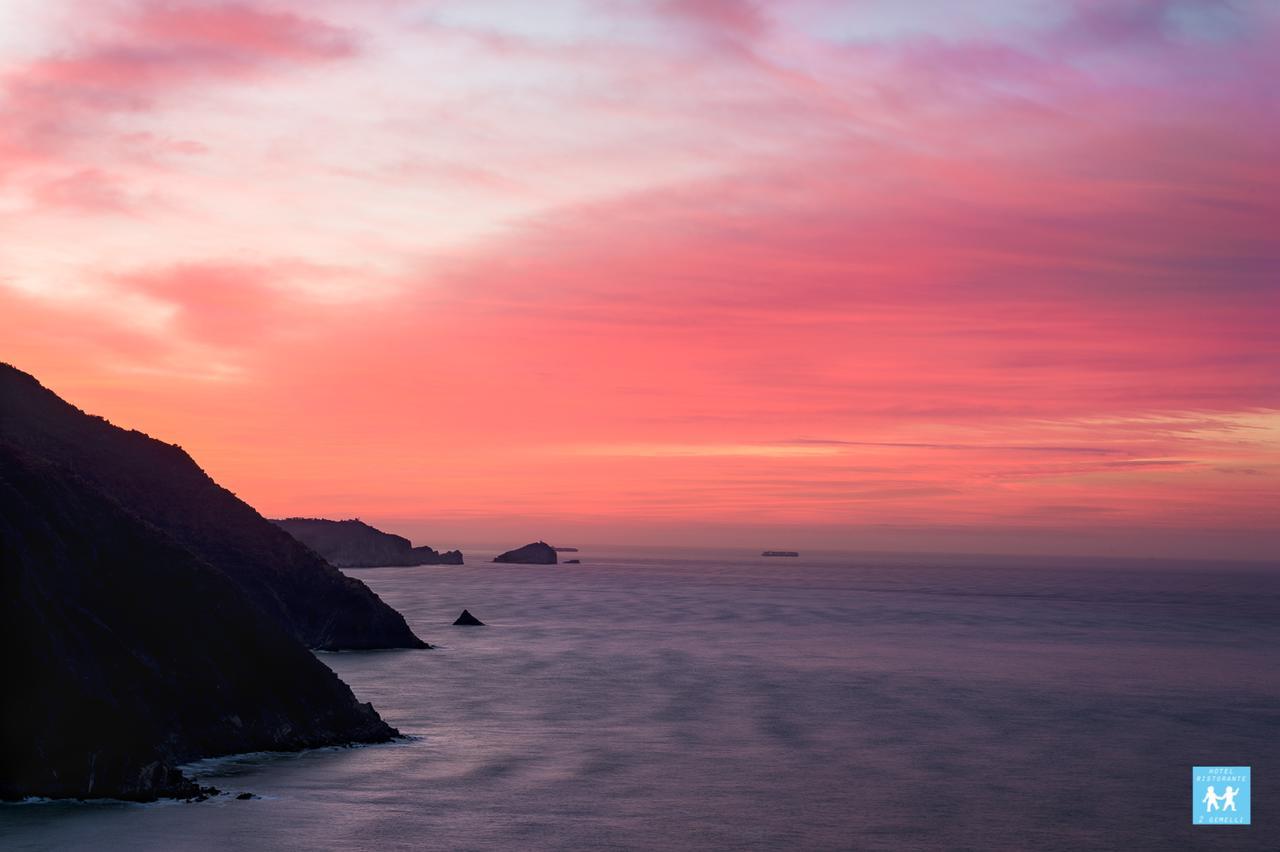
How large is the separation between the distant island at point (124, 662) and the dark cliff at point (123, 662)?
0.14 ft

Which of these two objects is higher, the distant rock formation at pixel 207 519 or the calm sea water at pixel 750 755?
the distant rock formation at pixel 207 519

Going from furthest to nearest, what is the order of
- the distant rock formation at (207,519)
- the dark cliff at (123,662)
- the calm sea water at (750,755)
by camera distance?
the distant rock formation at (207,519) → the dark cliff at (123,662) → the calm sea water at (750,755)

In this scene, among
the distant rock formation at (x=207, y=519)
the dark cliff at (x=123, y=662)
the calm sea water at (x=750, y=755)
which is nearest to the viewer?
the calm sea water at (x=750, y=755)

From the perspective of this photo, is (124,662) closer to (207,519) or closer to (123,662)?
(123,662)

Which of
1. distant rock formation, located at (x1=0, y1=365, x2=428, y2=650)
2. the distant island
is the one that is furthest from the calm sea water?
distant rock formation, located at (x1=0, y1=365, x2=428, y2=650)

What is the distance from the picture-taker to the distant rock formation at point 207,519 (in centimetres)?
6762

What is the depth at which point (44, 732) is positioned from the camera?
31406 millimetres

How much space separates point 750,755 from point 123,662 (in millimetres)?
20783

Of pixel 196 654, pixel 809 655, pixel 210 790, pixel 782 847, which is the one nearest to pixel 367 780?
pixel 210 790

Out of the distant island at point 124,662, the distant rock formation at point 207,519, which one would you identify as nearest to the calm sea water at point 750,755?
the distant island at point 124,662

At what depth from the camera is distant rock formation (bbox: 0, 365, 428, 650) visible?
6762 centimetres

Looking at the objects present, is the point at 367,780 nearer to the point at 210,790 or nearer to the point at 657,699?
the point at 210,790

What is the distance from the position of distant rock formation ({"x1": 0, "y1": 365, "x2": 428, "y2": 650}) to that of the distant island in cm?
2453

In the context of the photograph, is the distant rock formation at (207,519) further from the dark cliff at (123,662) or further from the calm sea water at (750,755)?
the dark cliff at (123,662)
